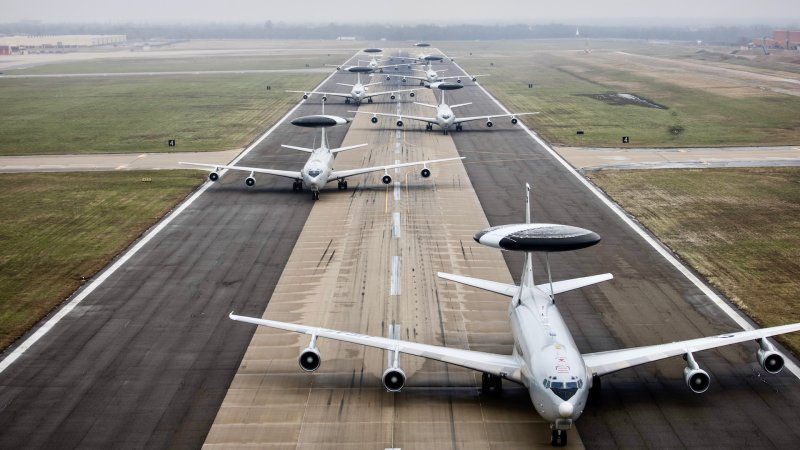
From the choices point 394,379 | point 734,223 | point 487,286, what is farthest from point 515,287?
point 734,223

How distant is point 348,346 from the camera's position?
42.9 meters

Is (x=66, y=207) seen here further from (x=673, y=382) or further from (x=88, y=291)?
(x=673, y=382)

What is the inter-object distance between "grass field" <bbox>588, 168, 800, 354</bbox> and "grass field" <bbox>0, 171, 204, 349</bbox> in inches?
1797

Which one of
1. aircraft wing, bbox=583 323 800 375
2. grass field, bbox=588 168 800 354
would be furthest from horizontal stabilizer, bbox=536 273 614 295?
grass field, bbox=588 168 800 354

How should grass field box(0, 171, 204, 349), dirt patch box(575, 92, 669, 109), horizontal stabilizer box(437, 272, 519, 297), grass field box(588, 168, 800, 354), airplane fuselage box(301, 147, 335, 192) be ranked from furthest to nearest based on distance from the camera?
1. dirt patch box(575, 92, 669, 109)
2. airplane fuselage box(301, 147, 335, 192)
3. grass field box(0, 171, 204, 349)
4. grass field box(588, 168, 800, 354)
5. horizontal stabilizer box(437, 272, 519, 297)

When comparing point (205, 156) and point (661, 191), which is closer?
point (661, 191)

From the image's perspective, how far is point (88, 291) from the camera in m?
51.9

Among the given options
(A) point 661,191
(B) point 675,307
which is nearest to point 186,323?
(B) point 675,307

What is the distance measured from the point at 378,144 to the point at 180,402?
74843mm

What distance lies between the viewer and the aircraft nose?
1180 inches

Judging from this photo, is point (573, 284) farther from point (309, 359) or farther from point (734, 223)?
point (734, 223)

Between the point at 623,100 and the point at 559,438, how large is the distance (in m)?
133

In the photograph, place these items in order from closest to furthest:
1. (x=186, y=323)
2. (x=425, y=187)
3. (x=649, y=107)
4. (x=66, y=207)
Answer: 1. (x=186, y=323)
2. (x=66, y=207)
3. (x=425, y=187)
4. (x=649, y=107)

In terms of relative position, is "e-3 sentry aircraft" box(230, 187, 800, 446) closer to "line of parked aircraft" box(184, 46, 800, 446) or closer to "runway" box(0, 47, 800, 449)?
"line of parked aircraft" box(184, 46, 800, 446)
